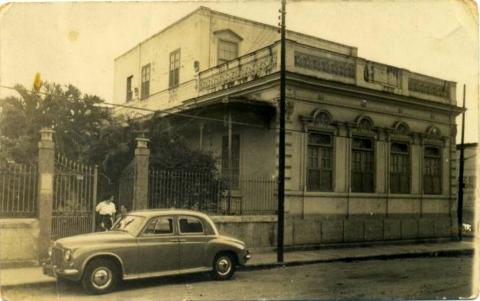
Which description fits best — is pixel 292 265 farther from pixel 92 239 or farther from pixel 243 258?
pixel 92 239

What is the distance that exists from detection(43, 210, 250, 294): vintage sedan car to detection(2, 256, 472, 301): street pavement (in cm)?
31

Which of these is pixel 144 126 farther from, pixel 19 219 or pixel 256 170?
pixel 19 219

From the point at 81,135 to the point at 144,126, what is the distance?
2104 mm

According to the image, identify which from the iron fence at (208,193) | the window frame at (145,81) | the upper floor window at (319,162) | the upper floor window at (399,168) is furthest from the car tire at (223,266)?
the window frame at (145,81)

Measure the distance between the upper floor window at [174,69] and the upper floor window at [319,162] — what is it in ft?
23.8

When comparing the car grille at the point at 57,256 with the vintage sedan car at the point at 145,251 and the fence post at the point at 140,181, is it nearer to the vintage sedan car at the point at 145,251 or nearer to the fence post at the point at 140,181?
the vintage sedan car at the point at 145,251

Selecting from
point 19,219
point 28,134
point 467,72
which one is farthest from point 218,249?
point 467,72

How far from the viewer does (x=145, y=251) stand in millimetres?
9492

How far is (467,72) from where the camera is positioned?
49.9 feet

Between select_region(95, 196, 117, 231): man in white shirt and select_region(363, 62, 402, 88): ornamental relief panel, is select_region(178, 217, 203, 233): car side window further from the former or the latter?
select_region(363, 62, 402, 88): ornamental relief panel

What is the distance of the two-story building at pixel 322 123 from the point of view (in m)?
16.1

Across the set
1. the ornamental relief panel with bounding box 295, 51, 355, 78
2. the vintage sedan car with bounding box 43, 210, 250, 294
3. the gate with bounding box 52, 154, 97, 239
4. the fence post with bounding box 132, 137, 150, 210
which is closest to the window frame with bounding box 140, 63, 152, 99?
the ornamental relief panel with bounding box 295, 51, 355, 78

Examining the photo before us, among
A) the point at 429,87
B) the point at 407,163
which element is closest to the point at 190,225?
the point at 407,163

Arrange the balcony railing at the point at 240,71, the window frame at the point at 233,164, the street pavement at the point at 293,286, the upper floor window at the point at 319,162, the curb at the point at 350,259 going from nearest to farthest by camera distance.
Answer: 1. the street pavement at the point at 293,286
2. the curb at the point at 350,259
3. the balcony railing at the point at 240,71
4. the upper floor window at the point at 319,162
5. the window frame at the point at 233,164
